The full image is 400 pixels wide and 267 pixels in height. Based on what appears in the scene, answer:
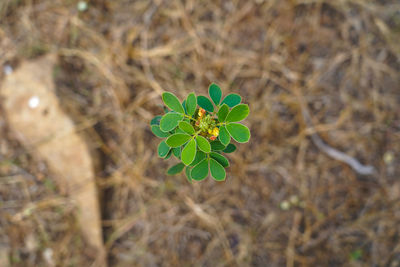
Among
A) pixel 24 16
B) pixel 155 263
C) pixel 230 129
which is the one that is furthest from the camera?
pixel 24 16

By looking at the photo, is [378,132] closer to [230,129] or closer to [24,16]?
[230,129]

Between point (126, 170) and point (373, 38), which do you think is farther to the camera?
point (373, 38)

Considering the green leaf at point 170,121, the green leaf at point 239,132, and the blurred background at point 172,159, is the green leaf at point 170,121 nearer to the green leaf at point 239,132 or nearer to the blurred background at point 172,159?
the green leaf at point 239,132

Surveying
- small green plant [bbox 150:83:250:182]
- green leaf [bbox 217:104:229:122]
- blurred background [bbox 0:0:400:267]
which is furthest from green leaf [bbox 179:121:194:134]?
blurred background [bbox 0:0:400:267]

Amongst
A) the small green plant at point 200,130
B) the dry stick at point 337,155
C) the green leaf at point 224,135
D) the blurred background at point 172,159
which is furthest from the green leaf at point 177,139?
the dry stick at point 337,155

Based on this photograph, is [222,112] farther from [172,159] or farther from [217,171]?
[172,159]

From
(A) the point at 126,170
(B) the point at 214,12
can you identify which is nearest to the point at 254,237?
(A) the point at 126,170
